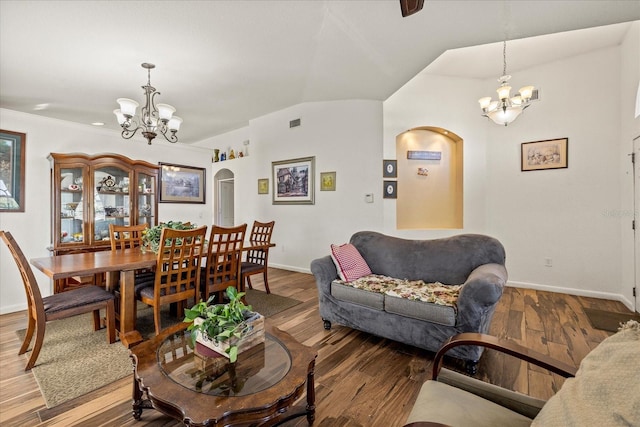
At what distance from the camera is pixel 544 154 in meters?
3.87

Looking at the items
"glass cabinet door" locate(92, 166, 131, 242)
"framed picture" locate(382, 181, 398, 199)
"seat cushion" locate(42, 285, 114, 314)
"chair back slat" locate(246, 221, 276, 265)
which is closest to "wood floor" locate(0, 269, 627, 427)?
"seat cushion" locate(42, 285, 114, 314)

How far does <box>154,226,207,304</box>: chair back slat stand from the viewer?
89.0 inches

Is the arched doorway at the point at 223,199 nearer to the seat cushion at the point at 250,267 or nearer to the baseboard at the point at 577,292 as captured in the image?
the seat cushion at the point at 250,267

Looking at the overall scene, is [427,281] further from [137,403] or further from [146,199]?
[146,199]

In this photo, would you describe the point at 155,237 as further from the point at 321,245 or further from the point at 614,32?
the point at 614,32

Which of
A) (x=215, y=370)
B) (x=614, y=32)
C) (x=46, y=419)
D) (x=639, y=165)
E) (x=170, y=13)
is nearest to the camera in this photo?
(x=215, y=370)

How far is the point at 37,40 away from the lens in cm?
242

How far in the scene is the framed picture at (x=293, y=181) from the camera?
16.0 feet

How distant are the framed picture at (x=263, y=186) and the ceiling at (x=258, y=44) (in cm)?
172

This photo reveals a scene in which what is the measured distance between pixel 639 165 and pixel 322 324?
3.83m

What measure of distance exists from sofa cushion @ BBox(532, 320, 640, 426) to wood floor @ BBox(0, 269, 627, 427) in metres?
1.01

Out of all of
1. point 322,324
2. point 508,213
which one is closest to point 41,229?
point 322,324

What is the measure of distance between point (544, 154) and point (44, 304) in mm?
5769

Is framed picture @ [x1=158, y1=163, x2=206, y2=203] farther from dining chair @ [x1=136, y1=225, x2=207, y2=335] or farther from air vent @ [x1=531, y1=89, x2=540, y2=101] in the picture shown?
air vent @ [x1=531, y1=89, x2=540, y2=101]
